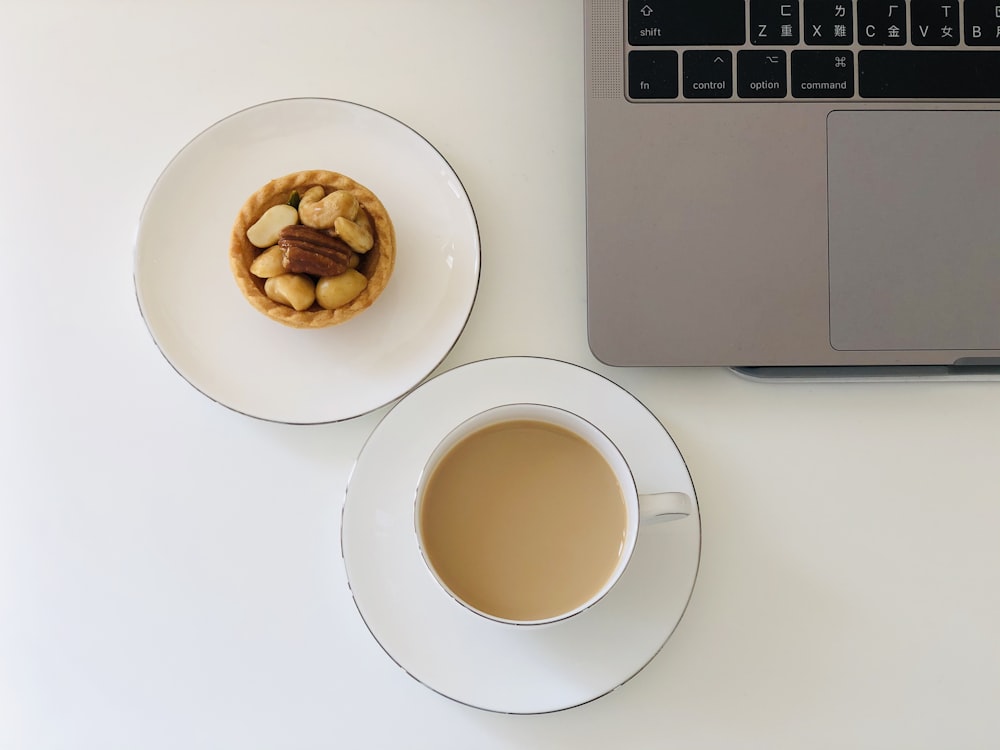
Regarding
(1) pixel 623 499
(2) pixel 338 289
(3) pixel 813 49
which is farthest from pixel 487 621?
(3) pixel 813 49

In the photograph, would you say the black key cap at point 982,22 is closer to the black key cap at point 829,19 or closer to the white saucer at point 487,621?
the black key cap at point 829,19

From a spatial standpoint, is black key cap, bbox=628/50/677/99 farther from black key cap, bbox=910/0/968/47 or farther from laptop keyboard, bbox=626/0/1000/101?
black key cap, bbox=910/0/968/47

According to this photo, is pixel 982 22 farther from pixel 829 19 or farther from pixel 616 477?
pixel 616 477

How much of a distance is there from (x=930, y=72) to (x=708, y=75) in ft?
0.60

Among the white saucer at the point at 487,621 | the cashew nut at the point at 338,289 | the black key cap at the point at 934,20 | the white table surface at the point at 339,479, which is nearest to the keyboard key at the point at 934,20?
the black key cap at the point at 934,20

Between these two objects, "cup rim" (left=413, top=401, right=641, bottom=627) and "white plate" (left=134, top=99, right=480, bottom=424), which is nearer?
"cup rim" (left=413, top=401, right=641, bottom=627)

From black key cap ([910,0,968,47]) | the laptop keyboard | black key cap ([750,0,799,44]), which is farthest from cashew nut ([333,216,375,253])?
black key cap ([910,0,968,47])

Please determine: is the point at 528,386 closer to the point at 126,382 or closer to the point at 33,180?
the point at 126,382

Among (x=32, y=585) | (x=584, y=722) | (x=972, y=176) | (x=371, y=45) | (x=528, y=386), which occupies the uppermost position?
(x=371, y=45)

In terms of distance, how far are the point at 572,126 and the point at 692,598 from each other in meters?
0.44

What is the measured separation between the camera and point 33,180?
73 cm

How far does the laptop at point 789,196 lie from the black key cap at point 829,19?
0.5 inches

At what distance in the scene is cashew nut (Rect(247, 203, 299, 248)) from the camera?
0.67 m

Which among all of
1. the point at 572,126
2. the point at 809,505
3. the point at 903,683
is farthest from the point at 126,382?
the point at 903,683
